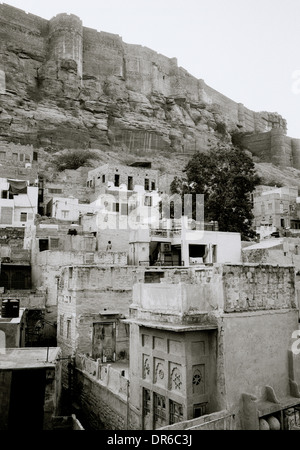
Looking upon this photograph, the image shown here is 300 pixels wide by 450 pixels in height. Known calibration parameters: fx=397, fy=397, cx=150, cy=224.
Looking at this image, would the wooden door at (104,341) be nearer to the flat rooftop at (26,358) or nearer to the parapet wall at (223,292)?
the flat rooftop at (26,358)

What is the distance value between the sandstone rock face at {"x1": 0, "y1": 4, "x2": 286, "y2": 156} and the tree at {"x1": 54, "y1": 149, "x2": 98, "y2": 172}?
3.43m

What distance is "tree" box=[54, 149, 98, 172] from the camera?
166 ft

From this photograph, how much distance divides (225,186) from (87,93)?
44.2 meters

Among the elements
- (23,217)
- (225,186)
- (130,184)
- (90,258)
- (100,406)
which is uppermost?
(130,184)

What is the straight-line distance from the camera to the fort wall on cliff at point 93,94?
5838 centimetres

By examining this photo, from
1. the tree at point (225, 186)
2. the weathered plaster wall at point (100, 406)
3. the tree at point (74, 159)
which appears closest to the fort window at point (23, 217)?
the tree at point (225, 186)

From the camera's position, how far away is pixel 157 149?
212 ft

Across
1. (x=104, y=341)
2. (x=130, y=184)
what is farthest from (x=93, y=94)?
(x=104, y=341)

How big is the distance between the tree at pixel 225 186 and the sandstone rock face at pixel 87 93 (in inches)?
1238

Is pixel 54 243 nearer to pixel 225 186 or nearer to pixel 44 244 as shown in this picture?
pixel 44 244

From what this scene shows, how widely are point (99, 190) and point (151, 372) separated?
31151mm

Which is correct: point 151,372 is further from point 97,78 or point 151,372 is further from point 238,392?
point 97,78

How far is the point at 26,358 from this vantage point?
1348cm

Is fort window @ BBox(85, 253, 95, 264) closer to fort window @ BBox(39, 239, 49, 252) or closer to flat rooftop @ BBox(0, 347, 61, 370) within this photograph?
fort window @ BBox(39, 239, 49, 252)
